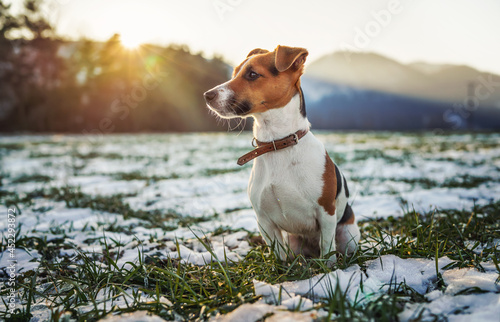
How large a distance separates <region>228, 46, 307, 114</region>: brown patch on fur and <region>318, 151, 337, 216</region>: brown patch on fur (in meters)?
0.61

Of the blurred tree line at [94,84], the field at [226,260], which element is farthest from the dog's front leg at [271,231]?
the blurred tree line at [94,84]

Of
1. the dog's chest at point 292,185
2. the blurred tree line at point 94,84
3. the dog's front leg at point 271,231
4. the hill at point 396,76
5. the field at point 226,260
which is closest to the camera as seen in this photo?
Result: the field at point 226,260

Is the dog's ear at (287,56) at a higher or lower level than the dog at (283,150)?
higher

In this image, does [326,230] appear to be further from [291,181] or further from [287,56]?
[287,56]

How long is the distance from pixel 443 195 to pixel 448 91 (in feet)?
236

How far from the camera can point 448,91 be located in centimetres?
6419

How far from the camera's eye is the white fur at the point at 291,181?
2.28 meters

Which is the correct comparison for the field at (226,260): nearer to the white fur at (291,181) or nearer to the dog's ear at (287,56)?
the white fur at (291,181)

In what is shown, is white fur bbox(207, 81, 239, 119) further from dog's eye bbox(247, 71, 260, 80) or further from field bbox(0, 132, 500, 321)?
field bbox(0, 132, 500, 321)

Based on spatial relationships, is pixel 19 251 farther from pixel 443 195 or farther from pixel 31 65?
pixel 31 65

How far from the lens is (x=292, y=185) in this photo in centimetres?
228

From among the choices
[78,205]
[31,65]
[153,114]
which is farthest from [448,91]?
[78,205]

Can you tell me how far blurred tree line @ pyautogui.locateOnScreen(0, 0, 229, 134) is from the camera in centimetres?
2862

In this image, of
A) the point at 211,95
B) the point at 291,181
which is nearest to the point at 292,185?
the point at 291,181
